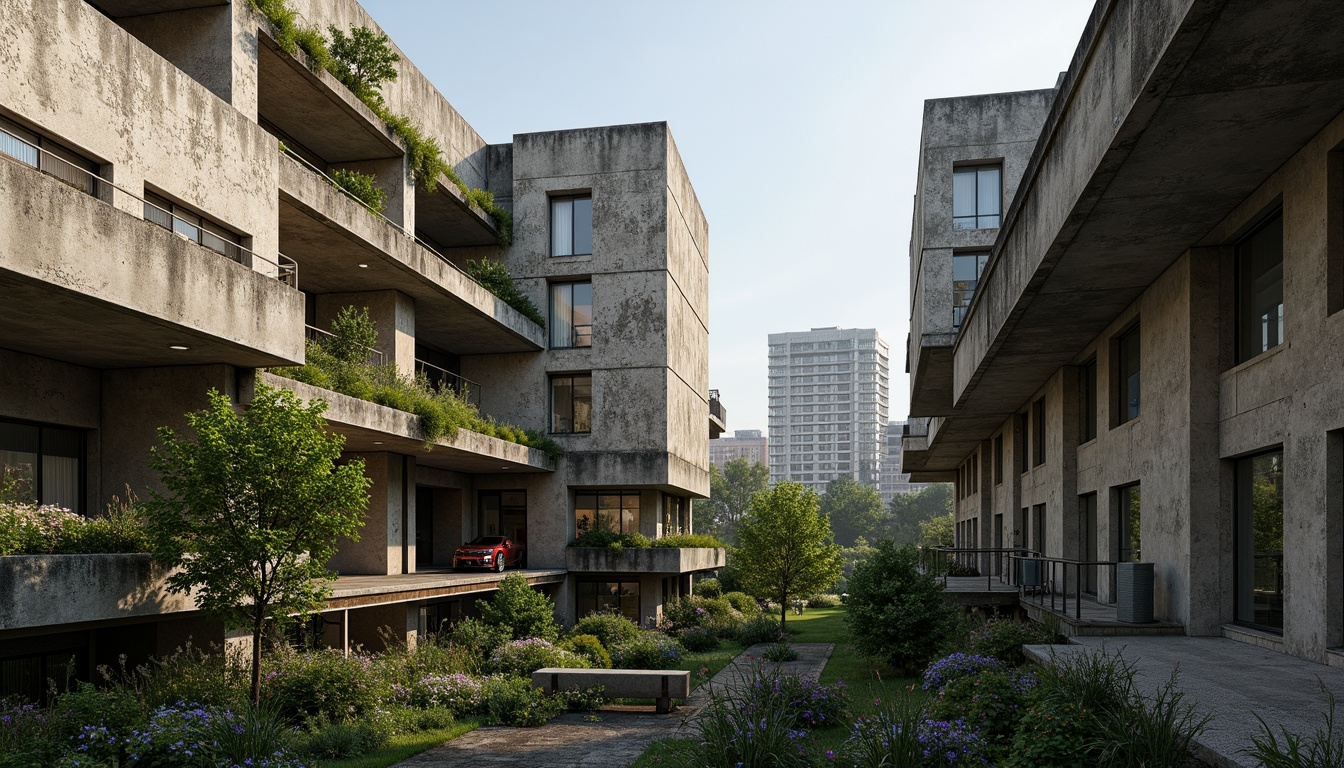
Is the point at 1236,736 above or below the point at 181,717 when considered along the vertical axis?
above

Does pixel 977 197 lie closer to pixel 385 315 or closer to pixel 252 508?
pixel 385 315

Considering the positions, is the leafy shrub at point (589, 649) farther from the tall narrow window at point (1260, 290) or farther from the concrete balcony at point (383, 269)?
the tall narrow window at point (1260, 290)

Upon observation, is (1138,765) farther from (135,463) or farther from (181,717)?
(135,463)

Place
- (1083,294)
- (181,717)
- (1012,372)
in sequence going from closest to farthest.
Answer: (181,717)
(1083,294)
(1012,372)

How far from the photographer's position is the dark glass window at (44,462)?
51.1ft

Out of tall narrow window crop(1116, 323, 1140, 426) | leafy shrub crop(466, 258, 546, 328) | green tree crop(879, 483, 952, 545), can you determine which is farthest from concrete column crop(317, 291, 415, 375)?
green tree crop(879, 483, 952, 545)

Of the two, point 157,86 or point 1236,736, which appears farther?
point 157,86

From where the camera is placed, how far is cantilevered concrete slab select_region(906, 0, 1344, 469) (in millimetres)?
8109

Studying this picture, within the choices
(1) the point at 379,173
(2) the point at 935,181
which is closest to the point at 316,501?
(1) the point at 379,173

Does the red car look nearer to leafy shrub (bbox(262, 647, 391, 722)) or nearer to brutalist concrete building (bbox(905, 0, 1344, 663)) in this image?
leafy shrub (bbox(262, 647, 391, 722))

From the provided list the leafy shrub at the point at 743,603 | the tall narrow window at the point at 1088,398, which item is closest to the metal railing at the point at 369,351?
the tall narrow window at the point at 1088,398

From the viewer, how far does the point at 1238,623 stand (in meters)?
14.1

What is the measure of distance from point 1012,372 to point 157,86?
1908 cm

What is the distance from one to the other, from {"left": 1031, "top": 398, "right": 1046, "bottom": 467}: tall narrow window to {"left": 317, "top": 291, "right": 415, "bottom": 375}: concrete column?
18513mm
